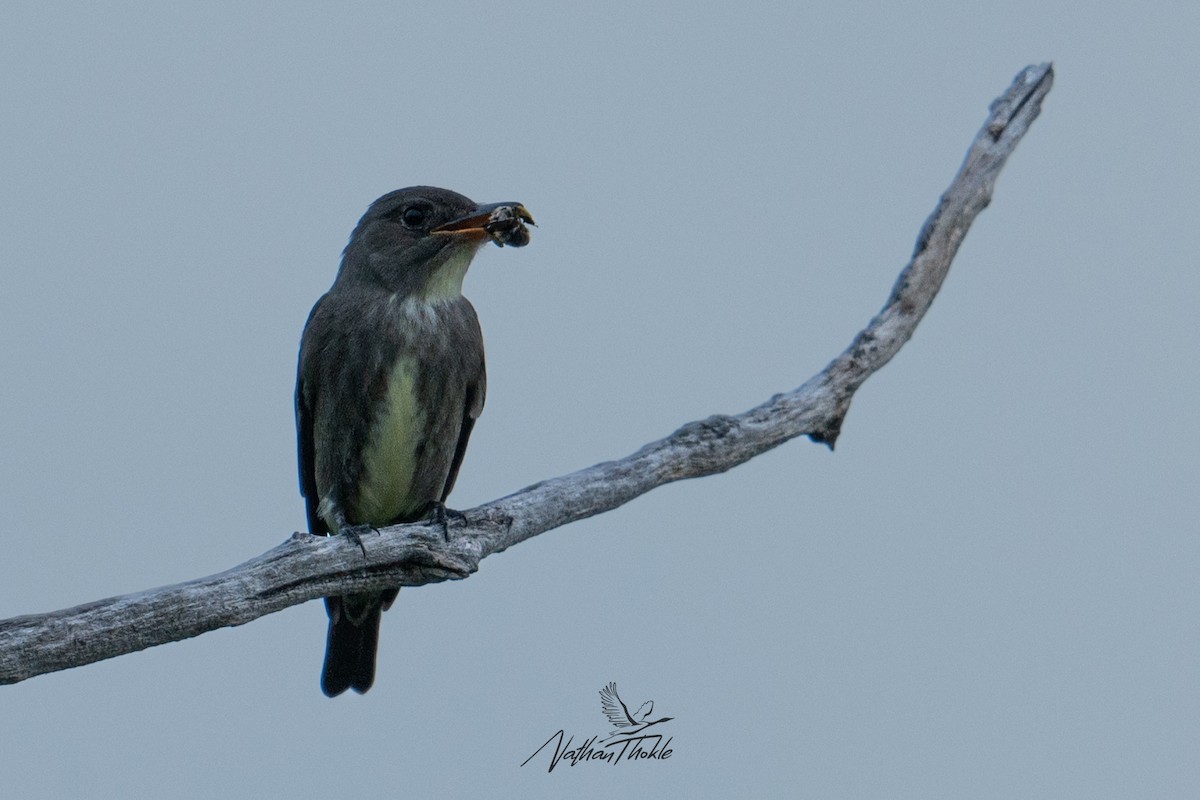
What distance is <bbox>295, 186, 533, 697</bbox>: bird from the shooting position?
631 cm

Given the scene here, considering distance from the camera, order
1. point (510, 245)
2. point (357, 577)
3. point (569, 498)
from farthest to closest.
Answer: point (510, 245), point (569, 498), point (357, 577)

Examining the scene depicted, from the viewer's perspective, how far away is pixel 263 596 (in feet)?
15.5

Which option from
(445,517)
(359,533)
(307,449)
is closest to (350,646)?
(307,449)

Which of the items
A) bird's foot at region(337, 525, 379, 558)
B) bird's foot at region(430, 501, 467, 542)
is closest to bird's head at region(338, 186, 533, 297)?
bird's foot at region(430, 501, 467, 542)

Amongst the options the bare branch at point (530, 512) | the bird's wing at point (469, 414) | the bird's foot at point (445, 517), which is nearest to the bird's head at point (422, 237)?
the bird's wing at point (469, 414)

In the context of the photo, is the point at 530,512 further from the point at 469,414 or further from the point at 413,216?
the point at 413,216

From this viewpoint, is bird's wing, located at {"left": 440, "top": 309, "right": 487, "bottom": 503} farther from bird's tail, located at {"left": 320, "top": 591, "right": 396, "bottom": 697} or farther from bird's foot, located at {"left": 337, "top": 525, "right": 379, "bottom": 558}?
bird's foot, located at {"left": 337, "top": 525, "right": 379, "bottom": 558}

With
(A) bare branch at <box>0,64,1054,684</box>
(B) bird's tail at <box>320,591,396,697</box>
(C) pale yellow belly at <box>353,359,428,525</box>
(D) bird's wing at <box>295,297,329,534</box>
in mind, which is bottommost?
(A) bare branch at <box>0,64,1054,684</box>

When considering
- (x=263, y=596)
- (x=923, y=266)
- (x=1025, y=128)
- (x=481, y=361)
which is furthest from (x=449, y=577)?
(x=1025, y=128)

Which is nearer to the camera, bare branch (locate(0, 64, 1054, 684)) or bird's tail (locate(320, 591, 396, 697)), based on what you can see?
bare branch (locate(0, 64, 1054, 684))

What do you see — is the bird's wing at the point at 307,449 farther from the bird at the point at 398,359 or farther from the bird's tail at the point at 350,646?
the bird's tail at the point at 350,646

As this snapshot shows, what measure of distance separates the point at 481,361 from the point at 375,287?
0.59 metres

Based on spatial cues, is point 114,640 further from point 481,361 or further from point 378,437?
point 481,361

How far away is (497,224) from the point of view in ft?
20.4
